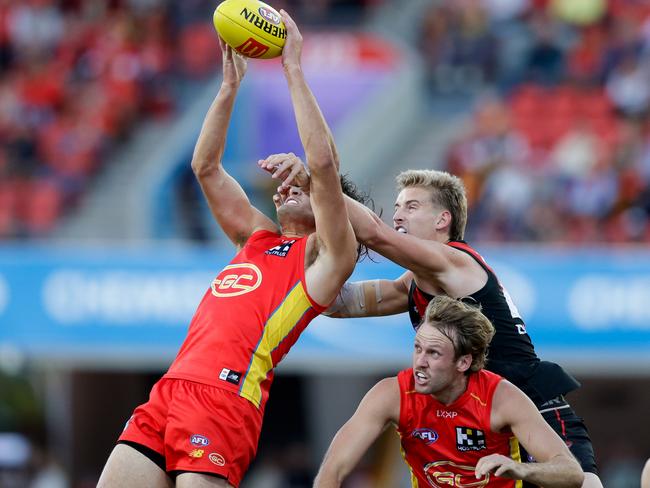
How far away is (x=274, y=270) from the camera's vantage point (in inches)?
219

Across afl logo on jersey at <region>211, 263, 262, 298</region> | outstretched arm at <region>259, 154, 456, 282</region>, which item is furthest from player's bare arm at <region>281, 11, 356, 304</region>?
afl logo on jersey at <region>211, 263, 262, 298</region>

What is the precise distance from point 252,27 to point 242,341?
145cm

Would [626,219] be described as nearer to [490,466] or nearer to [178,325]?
[178,325]

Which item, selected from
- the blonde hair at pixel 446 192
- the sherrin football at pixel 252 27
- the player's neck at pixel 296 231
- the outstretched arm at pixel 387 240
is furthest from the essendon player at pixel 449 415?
the sherrin football at pixel 252 27

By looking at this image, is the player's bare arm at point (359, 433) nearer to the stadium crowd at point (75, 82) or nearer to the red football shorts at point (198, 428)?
the red football shorts at point (198, 428)

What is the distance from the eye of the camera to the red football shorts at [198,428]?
17.0 feet

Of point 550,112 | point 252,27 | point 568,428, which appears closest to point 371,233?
point 252,27

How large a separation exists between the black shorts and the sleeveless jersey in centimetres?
6

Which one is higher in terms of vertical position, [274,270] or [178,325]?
[178,325]

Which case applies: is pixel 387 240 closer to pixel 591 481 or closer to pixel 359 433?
pixel 359 433

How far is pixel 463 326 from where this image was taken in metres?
5.24

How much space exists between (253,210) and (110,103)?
11.6 m

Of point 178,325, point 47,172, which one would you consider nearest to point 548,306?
point 178,325

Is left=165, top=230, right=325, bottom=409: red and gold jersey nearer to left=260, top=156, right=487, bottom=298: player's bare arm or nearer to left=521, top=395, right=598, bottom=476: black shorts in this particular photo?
left=260, top=156, right=487, bottom=298: player's bare arm
